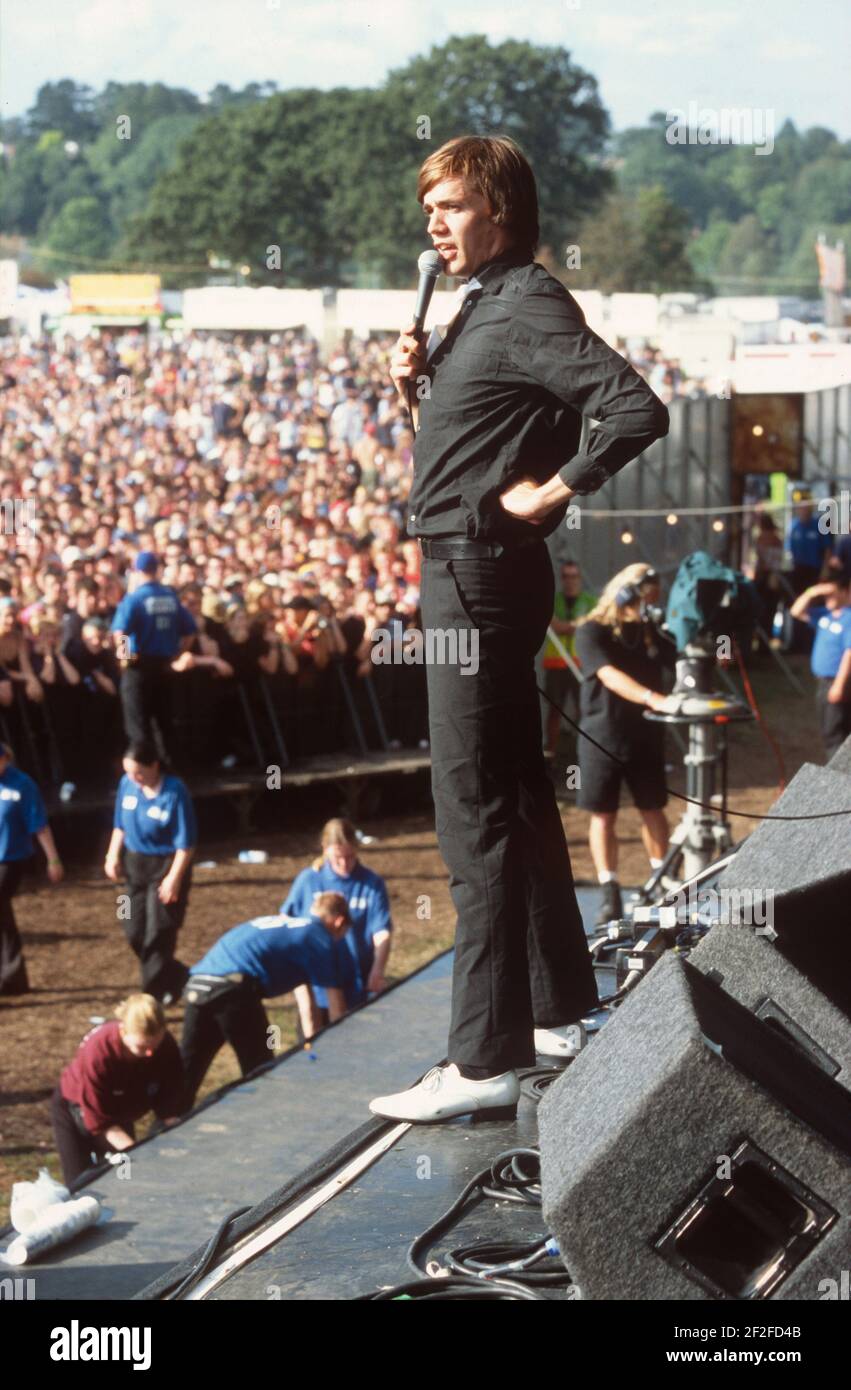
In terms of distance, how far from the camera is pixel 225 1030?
812cm

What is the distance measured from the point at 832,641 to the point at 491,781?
9.99 m

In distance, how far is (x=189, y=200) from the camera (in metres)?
104

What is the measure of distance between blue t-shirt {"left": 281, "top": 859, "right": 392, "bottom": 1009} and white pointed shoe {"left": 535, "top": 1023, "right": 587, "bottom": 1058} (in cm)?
463

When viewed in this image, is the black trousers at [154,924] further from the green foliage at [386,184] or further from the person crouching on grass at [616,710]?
the green foliage at [386,184]

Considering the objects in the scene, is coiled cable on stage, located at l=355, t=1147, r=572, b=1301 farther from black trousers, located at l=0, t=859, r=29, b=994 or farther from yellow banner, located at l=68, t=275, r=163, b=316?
yellow banner, located at l=68, t=275, r=163, b=316

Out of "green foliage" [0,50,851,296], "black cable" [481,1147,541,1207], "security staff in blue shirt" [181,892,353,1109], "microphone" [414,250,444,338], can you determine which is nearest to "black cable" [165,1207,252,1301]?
"black cable" [481,1147,541,1207]

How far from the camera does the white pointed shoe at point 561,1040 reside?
3881mm

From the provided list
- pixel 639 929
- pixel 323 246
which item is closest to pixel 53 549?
pixel 639 929

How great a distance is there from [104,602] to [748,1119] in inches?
484

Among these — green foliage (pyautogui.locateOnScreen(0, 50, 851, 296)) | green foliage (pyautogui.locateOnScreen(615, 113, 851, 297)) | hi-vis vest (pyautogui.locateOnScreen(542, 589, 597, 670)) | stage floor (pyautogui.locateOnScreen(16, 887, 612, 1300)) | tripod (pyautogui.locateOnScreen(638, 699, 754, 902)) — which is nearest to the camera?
stage floor (pyautogui.locateOnScreen(16, 887, 612, 1300))

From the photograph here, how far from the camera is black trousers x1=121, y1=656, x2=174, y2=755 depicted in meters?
13.1

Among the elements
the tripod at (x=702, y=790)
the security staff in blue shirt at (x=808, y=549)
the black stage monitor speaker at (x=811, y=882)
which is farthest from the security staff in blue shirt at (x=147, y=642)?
the security staff in blue shirt at (x=808, y=549)

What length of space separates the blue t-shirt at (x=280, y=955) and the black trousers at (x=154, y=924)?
57.8 inches
